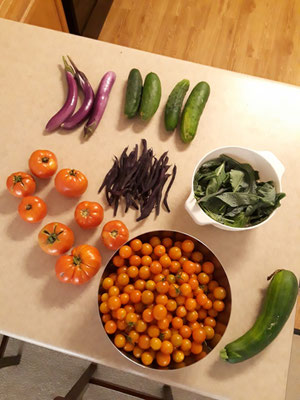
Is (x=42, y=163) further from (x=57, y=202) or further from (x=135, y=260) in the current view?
(x=135, y=260)

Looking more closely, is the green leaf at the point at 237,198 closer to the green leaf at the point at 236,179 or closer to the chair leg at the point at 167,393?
the green leaf at the point at 236,179

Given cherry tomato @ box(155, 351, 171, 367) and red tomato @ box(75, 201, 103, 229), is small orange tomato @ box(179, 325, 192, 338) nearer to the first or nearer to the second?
cherry tomato @ box(155, 351, 171, 367)

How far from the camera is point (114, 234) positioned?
92 centimetres

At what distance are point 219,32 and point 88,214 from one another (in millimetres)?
1983

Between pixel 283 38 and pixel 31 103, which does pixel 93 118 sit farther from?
pixel 283 38

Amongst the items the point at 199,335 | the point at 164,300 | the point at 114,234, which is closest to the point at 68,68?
the point at 114,234

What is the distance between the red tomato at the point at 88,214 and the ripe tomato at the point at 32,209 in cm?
10

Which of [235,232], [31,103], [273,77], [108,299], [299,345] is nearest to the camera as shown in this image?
[108,299]

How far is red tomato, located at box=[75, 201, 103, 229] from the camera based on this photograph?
944 mm

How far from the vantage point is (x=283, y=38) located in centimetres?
238

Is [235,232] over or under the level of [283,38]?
under

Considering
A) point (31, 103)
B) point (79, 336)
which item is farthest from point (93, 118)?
point (79, 336)

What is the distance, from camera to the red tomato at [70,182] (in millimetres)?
964

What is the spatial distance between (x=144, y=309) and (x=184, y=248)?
0.18m
